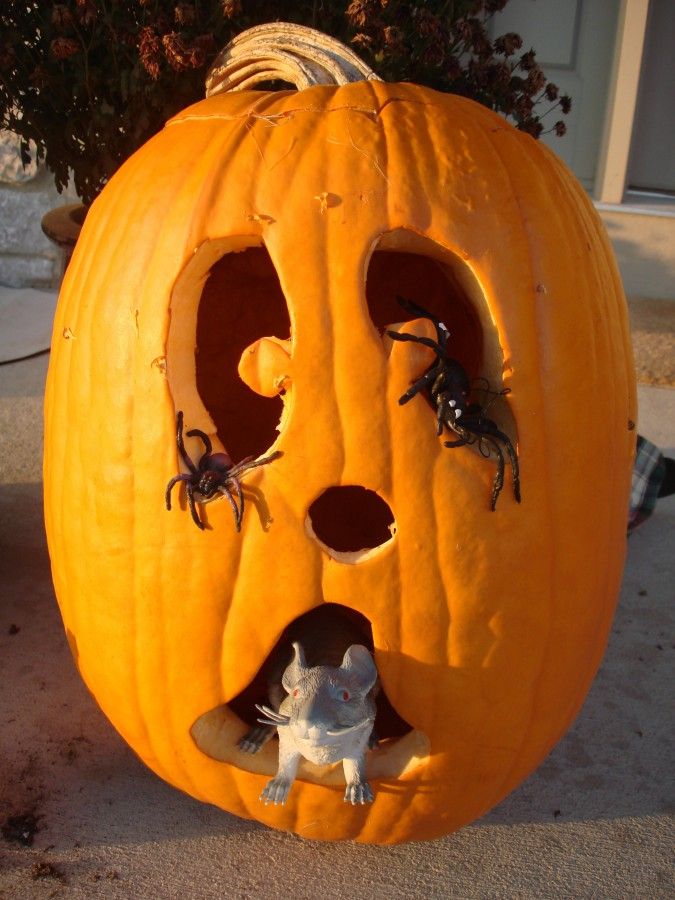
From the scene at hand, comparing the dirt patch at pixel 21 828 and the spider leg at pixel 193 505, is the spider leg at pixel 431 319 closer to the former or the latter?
the spider leg at pixel 193 505

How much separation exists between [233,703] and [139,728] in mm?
216

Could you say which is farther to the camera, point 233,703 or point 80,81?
point 80,81

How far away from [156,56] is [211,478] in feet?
3.46

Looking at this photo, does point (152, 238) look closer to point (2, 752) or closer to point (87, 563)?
point (87, 563)

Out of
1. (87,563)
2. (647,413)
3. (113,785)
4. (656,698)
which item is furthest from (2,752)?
(647,413)

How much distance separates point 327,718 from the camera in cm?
126

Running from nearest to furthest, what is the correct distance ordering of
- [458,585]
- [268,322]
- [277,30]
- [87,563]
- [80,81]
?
[458,585] → [87,563] → [277,30] → [268,322] → [80,81]

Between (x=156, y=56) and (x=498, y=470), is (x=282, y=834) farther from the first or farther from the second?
(x=156, y=56)

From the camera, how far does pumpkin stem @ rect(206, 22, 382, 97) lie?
151 cm

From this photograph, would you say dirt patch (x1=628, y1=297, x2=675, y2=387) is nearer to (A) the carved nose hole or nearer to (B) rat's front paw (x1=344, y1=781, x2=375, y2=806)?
(A) the carved nose hole

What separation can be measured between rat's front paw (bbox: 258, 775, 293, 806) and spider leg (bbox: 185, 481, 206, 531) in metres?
0.39

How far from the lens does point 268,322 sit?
5.82 feet

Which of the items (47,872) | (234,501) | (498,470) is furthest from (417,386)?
(47,872)


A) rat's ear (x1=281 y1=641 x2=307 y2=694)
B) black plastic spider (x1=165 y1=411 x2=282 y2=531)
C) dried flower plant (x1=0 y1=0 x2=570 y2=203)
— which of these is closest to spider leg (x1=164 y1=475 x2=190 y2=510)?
black plastic spider (x1=165 y1=411 x2=282 y2=531)
